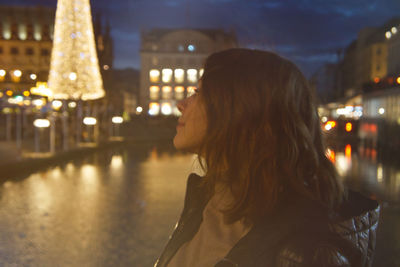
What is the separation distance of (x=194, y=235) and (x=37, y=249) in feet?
15.9

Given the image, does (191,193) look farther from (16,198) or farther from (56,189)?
(56,189)

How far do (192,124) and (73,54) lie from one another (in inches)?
864

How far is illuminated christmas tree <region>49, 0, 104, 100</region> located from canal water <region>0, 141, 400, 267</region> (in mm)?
8276

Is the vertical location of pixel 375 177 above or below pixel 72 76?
below

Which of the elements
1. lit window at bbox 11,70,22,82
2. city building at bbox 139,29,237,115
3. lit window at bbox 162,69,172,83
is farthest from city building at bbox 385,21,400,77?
lit window at bbox 162,69,172,83

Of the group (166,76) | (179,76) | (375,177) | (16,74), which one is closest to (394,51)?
(375,177)

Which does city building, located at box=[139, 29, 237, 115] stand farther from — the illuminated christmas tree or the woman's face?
the illuminated christmas tree

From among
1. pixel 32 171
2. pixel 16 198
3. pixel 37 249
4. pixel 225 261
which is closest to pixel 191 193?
pixel 225 261

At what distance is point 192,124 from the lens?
147 cm

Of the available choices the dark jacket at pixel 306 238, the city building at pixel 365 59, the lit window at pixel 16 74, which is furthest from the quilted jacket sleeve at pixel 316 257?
the city building at pixel 365 59

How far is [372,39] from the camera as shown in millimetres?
82250

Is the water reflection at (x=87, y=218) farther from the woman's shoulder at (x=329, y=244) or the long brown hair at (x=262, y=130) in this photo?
the woman's shoulder at (x=329, y=244)

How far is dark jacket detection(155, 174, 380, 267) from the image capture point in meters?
1.17

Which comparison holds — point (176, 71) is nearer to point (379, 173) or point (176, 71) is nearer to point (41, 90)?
point (379, 173)
